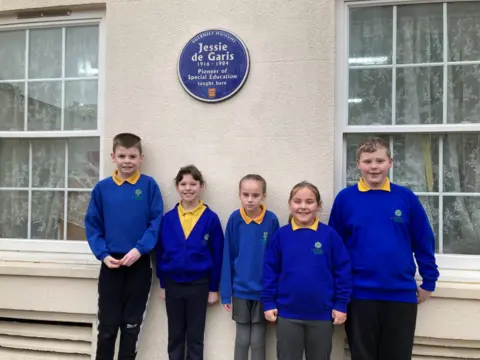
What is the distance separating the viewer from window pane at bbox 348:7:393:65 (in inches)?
127

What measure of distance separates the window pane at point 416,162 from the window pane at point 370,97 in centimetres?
20

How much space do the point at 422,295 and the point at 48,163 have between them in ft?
9.72

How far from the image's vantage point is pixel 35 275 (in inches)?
136

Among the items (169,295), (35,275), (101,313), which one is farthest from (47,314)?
(169,295)

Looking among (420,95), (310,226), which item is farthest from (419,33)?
(310,226)

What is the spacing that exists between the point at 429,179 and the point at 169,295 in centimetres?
197

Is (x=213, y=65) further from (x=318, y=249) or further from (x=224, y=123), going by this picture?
(x=318, y=249)

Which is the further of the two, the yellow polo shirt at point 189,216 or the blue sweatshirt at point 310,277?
the yellow polo shirt at point 189,216

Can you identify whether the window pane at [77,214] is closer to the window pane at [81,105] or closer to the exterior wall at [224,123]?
the exterior wall at [224,123]

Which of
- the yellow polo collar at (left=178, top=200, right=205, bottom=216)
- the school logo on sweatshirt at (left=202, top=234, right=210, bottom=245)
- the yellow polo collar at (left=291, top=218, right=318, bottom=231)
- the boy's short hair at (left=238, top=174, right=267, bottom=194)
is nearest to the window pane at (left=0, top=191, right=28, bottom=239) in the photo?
the yellow polo collar at (left=178, top=200, right=205, bottom=216)

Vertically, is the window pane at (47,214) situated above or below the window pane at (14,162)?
below

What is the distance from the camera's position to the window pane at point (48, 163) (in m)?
3.68

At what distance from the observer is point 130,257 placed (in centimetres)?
303

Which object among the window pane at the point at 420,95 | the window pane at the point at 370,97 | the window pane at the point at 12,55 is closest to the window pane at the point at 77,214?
the window pane at the point at 12,55
